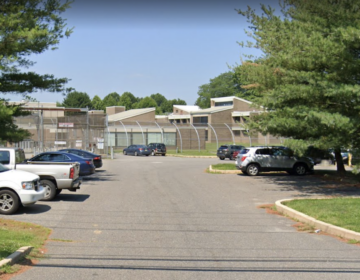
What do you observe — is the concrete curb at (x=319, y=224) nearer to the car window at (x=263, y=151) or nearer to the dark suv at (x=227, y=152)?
the car window at (x=263, y=151)

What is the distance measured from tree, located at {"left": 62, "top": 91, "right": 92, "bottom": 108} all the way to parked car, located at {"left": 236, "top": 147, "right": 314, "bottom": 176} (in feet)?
342

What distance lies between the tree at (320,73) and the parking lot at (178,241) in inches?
119

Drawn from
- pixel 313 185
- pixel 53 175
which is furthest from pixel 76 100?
pixel 53 175

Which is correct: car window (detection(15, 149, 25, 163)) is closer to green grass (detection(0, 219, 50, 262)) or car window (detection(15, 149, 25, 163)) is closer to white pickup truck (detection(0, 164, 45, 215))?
white pickup truck (detection(0, 164, 45, 215))

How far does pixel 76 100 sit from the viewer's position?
12812 centimetres

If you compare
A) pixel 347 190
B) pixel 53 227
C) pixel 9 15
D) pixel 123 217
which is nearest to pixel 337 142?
pixel 347 190

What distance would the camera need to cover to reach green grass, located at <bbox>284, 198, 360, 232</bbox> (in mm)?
10773

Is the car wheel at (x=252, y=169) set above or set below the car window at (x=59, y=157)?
below

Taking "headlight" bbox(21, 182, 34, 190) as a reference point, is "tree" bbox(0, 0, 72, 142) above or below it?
above

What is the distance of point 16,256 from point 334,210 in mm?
8517

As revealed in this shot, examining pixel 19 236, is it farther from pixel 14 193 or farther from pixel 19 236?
pixel 14 193

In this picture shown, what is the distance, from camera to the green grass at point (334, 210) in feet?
35.3

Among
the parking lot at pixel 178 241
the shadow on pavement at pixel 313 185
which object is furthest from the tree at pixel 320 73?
the parking lot at pixel 178 241

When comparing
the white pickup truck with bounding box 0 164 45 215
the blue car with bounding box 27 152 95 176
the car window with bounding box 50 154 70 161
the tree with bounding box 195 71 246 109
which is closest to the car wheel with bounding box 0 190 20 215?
the white pickup truck with bounding box 0 164 45 215
